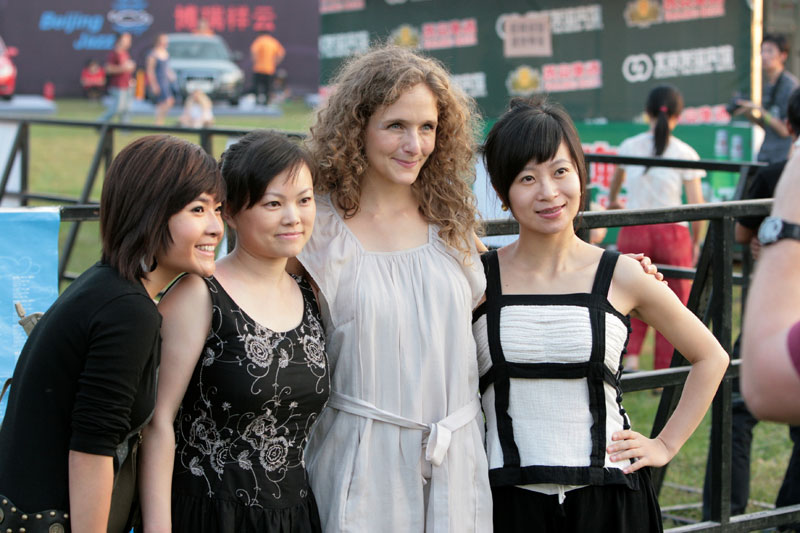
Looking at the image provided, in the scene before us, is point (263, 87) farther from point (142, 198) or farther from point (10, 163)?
point (142, 198)

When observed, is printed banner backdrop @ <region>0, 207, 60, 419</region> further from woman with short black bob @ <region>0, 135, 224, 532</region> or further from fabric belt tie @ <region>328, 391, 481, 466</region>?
fabric belt tie @ <region>328, 391, 481, 466</region>

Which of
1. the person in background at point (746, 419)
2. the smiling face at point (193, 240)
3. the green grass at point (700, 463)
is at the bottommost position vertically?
the green grass at point (700, 463)

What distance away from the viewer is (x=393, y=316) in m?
2.24

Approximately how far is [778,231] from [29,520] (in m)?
1.46

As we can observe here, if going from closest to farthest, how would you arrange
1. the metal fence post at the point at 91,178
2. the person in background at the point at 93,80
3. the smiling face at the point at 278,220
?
1. the smiling face at the point at 278,220
2. the metal fence post at the point at 91,178
3. the person in background at the point at 93,80

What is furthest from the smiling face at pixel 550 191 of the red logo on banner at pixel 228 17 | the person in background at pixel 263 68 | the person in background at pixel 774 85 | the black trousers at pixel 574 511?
the red logo on banner at pixel 228 17

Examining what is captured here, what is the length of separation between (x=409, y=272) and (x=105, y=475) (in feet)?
2.75

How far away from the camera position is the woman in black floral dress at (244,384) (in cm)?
202

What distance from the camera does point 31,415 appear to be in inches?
73.5

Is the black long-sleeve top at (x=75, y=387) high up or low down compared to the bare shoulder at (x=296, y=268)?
down

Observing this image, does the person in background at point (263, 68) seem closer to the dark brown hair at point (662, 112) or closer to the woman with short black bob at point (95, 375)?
the dark brown hair at point (662, 112)

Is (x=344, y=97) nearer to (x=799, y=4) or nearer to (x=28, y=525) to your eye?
(x=28, y=525)

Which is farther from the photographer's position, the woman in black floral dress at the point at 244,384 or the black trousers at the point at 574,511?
the black trousers at the point at 574,511

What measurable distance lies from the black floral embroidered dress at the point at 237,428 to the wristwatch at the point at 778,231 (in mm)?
1076
